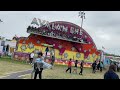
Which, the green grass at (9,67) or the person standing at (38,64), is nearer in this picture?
the person standing at (38,64)

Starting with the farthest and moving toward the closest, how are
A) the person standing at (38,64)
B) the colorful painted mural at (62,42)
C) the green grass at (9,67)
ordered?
the colorful painted mural at (62,42) → the green grass at (9,67) → the person standing at (38,64)

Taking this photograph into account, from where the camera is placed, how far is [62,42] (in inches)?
1457

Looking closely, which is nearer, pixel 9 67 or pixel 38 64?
pixel 38 64

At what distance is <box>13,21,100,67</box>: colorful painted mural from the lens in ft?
114

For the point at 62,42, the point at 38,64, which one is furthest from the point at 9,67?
the point at 62,42

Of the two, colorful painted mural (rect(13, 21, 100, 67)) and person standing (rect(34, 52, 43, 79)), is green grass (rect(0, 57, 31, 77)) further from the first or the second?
colorful painted mural (rect(13, 21, 100, 67))

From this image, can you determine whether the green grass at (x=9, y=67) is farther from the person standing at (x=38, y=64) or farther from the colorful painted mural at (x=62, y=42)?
the colorful painted mural at (x=62, y=42)

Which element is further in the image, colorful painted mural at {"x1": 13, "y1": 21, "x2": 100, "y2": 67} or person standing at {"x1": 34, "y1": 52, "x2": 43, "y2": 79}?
colorful painted mural at {"x1": 13, "y1": 21, "x2": 100, "y2": 67}

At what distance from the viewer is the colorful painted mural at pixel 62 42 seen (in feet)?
114


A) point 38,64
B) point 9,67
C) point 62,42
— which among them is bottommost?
point 9,67

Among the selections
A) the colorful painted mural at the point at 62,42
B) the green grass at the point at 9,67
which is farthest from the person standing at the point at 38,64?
the colorful painted mural at the point at 62,42

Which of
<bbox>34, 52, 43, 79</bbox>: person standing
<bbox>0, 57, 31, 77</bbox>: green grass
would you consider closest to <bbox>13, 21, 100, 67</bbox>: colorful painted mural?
<bbox>0, 57, 31, 77</bbox>: green grass

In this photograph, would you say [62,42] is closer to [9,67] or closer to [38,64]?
[9,67]
